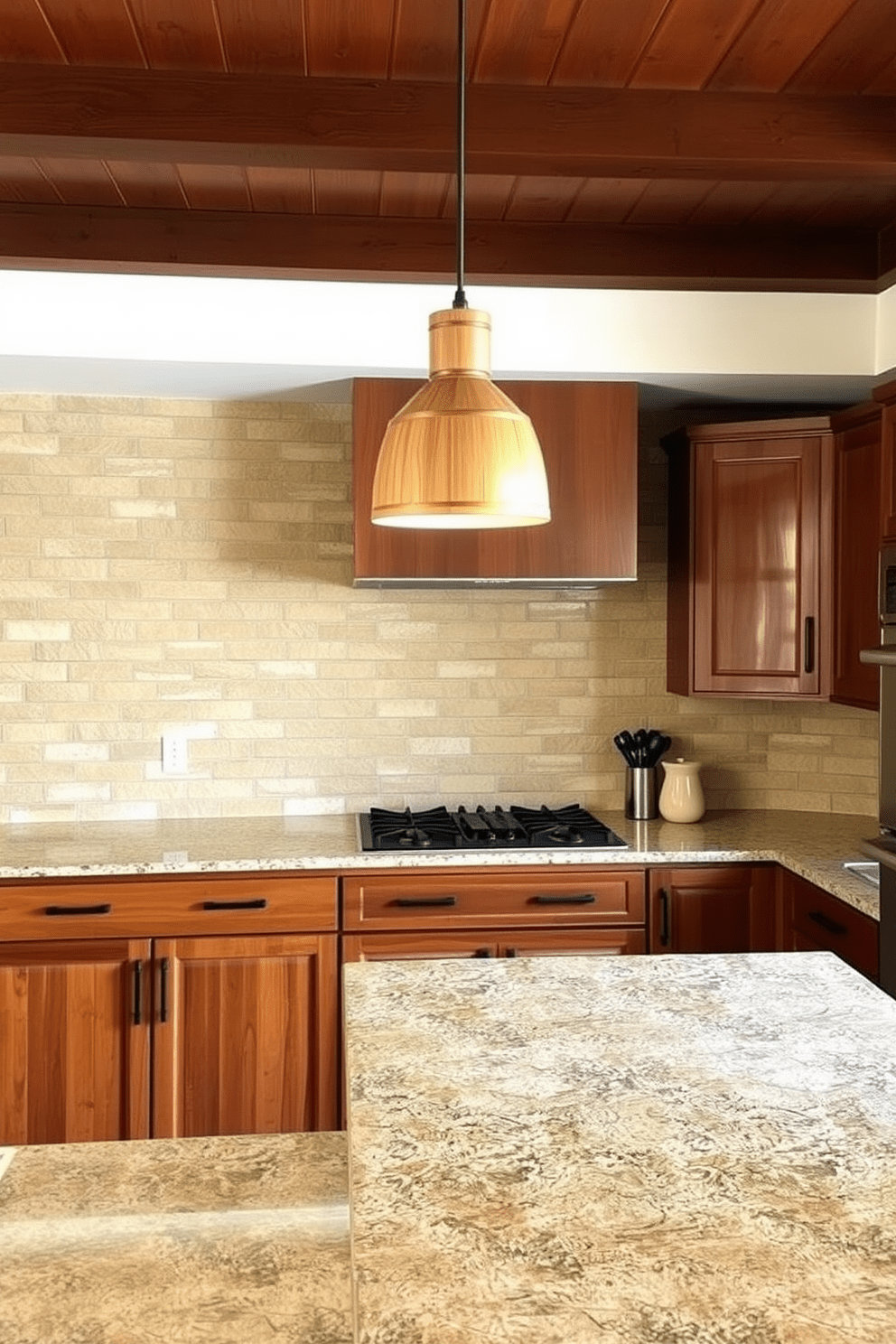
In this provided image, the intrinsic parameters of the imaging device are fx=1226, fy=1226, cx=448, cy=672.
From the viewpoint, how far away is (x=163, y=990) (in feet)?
10.5

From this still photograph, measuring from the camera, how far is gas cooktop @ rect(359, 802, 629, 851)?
3.36m

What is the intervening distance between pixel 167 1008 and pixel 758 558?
81.6 inches

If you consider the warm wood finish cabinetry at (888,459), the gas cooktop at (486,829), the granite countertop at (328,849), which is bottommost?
the granite countertop at (328,849)

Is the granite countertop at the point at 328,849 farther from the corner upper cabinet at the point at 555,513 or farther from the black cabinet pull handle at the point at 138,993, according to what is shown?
the corner upper cabinet at the point at 555,513

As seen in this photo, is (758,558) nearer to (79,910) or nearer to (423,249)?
(423,249)

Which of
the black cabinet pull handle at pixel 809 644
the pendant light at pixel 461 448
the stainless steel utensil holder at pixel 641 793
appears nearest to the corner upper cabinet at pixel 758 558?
the black cabinet pull handle at pixel 809 644

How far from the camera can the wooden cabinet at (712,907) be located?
3.35m

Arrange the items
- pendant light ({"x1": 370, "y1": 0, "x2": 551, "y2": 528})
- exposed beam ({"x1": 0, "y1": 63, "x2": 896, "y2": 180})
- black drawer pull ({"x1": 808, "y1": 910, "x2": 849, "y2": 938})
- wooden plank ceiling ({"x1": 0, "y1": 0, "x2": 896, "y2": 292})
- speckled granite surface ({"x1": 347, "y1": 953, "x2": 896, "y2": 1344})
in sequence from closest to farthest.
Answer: speckled granite surface ({"x1": 347, "y1": 953, "x2": 896, "y2": 1344}) < pendant light ({"x1": 370, "y1": 0, "x2": 551, "y2": 528}) < wooden plank ceiling ({"x1": 0, "y1": 0, "x2": 896, "y2": 292}) < exposed beam ({"x1": 0, "y1": 63, "x2": 896, "y2": 180}) < black drawer pull ({"x1": 808, "y1": 910, "x2": 849, "y2": 938})

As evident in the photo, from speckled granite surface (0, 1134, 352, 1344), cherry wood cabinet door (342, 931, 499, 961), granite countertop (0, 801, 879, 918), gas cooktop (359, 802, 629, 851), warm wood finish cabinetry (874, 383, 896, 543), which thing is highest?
warm wood finish cabinetry (874, 383, 896, 543)

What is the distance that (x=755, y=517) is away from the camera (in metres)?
3.58

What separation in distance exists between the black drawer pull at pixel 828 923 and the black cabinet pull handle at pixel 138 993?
68.2 inches

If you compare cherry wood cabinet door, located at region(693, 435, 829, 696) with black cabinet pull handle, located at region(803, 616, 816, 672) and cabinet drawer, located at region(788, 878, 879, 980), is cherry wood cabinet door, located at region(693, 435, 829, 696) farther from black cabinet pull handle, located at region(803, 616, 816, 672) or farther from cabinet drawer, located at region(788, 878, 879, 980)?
cabinet drawer, located at region(788, 878, 879, 980)

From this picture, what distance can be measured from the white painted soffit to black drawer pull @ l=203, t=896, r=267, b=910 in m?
1.42

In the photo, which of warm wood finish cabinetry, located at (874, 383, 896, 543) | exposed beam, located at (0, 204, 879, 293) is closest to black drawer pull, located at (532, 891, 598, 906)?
warm wood finish cabinetry, located at (874, 383, 896, 543)
